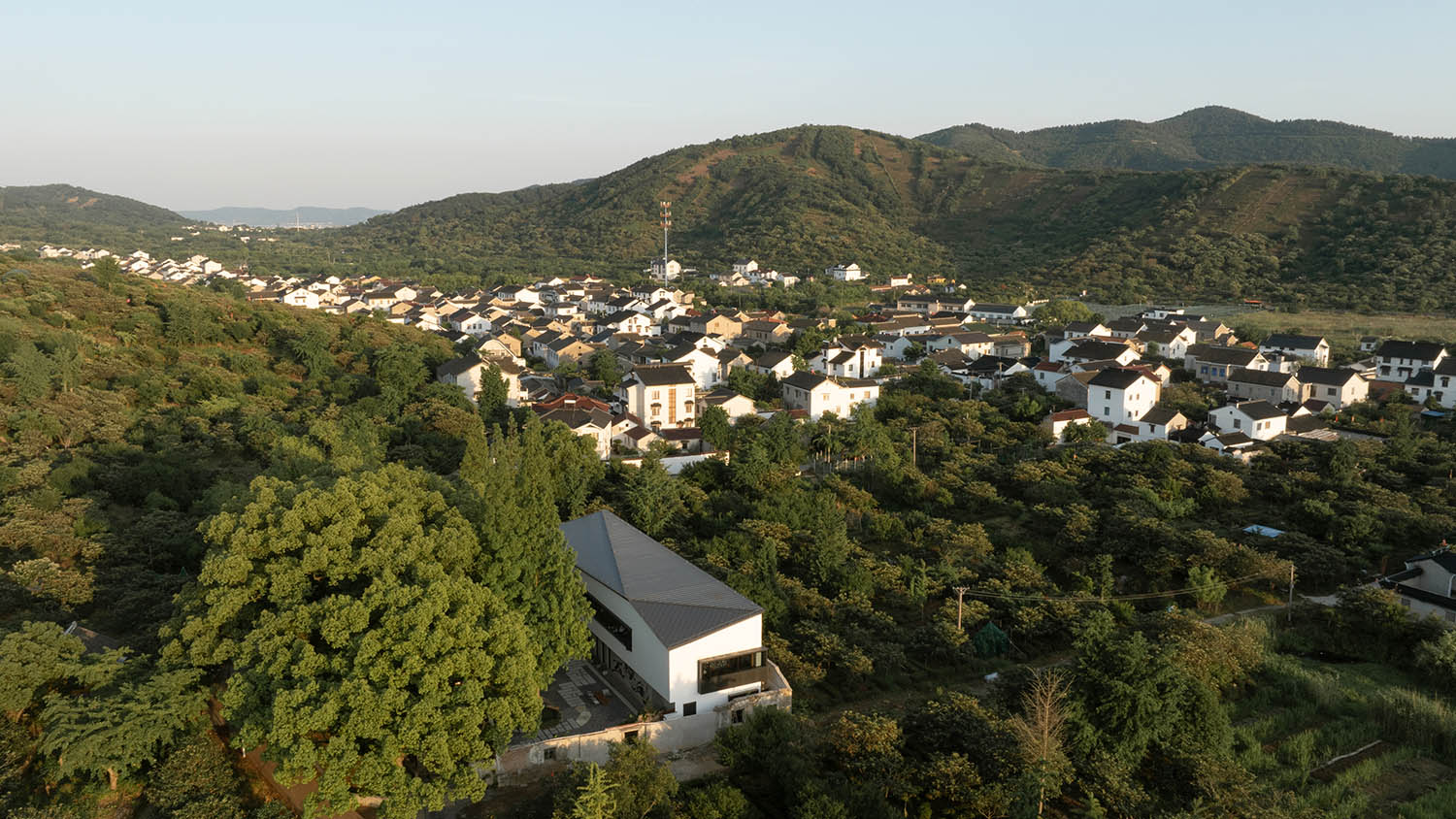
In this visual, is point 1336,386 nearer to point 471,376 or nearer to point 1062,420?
point 1062,420

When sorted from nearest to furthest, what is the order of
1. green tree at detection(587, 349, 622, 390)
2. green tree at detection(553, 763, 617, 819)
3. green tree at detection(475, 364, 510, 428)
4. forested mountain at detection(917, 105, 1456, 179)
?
green tree at detection(553, 763, 617, 819) → green tree at detection(475, 364, 510, 428) → green tree at detection(587, 349, 622, 390) → forested mountain at detection(917, 105, 1456, 179)

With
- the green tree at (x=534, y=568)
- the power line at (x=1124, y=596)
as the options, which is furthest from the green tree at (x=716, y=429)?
the green tree at (x=534, y=568)

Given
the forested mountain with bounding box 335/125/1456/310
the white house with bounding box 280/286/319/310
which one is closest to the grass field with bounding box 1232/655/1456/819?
the forested mountain with bounding box 335/125/1456/310

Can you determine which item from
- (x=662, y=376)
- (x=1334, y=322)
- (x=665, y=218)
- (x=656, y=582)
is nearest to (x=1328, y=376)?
(x=1334, y=322)

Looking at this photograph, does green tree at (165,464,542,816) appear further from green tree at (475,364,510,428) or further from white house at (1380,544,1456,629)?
green tree at (475,364,510,428)

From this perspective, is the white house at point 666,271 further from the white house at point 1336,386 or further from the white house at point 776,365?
the white house at point 1336,386

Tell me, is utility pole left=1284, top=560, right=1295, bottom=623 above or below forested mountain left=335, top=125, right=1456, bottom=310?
below

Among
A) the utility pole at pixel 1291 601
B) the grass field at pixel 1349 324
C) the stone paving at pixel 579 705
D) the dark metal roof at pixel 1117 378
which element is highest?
the dark metal roof at pixel 1117 378
